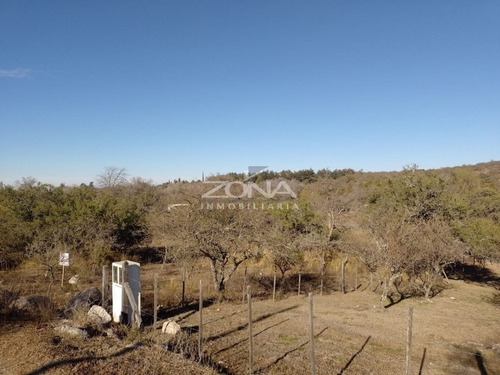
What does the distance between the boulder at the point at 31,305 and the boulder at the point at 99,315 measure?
1282 mm

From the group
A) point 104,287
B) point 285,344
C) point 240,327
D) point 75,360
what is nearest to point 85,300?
point 104,287

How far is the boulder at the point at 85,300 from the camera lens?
350 inches

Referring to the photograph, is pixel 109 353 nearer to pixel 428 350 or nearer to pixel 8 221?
pixel 428 350

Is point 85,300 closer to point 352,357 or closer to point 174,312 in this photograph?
point 174,312

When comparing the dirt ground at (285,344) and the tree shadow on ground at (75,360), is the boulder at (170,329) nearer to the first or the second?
the dirt ground at (285,344)

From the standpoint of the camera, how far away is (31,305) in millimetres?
8703

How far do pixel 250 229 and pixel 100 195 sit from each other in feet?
43.3

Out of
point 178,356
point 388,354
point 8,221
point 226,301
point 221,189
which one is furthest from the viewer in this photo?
point 8,221

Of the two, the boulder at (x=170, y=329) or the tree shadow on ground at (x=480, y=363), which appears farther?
the boulder at (x=170, y=329)

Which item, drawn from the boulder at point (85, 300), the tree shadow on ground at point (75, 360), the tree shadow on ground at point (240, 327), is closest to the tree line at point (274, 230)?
the tree shadow on ground at point (240, 327)

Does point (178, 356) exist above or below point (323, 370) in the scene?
above

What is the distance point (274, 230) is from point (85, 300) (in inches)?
300

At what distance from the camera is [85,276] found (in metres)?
15.4

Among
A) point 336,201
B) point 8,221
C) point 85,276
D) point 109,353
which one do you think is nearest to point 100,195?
point 8,221
